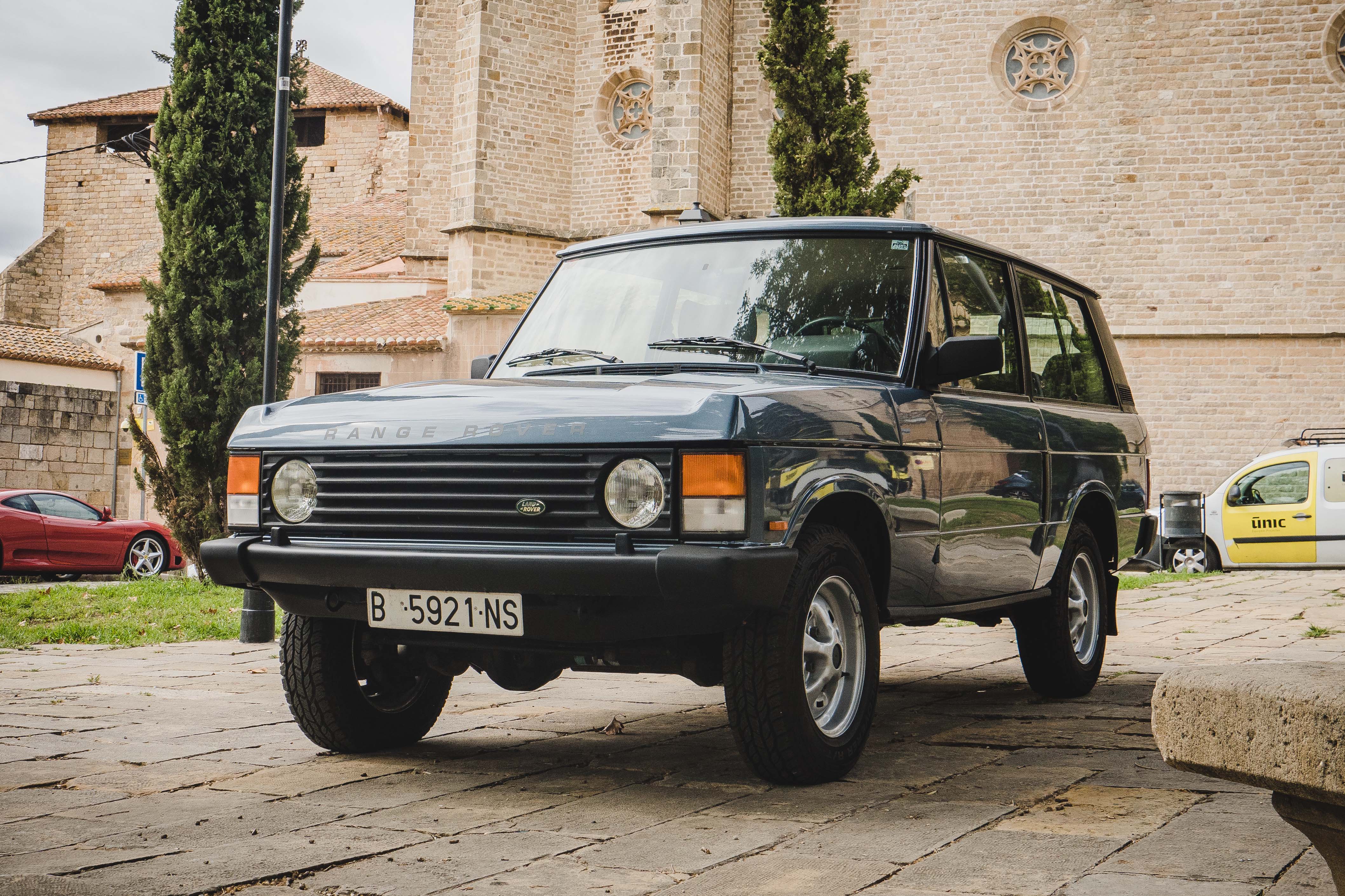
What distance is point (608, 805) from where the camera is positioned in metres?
3.98

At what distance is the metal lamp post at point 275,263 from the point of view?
356 inches

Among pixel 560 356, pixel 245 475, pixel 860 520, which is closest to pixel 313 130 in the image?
pixel 560 356

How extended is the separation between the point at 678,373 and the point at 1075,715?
8.30 feet

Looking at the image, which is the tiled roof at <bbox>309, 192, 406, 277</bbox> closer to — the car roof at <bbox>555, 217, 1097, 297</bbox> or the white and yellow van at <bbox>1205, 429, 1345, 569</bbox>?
the white and yellow van at <bbox>1205, 429, 1345, 569</bbox>

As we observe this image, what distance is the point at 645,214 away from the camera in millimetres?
26891

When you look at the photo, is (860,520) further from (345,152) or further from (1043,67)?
(345,152)

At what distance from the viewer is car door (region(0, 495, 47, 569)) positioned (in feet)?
59.7

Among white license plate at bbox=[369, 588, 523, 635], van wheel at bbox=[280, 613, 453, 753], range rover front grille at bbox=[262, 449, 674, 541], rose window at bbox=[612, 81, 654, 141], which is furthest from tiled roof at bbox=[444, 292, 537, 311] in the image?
white license plate at bbox=[369, 588, 523, 635]

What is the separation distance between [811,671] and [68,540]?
17.0m

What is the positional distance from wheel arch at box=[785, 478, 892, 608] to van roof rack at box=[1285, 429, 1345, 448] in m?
17.9

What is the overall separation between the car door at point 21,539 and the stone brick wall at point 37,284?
113 ft

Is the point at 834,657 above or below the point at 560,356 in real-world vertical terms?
below

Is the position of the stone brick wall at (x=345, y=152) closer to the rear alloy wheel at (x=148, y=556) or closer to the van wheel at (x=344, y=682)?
the rear alloy wheel at (x=148, y=556)

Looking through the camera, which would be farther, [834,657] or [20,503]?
[20,503]
